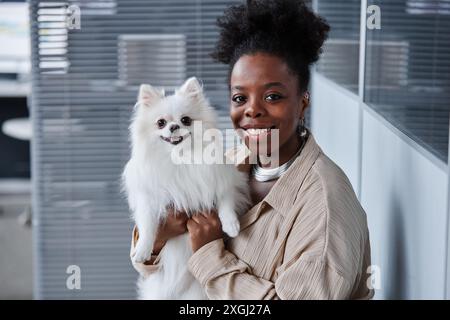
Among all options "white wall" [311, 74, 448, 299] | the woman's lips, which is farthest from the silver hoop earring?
"white wall" [311, 74, 448, 299]

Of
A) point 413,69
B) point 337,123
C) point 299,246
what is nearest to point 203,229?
point 299,246

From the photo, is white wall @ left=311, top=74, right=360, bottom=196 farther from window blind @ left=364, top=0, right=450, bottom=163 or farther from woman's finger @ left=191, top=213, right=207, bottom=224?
woman's finger @ left=191, top=213, right=207, bottom=224

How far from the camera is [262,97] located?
4.31ft

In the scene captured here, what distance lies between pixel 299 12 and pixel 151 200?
0.55 m

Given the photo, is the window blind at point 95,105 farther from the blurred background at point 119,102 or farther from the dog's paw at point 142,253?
the dog's paw at point 142,253

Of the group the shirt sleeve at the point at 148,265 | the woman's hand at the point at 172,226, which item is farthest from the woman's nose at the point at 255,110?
the shirt sleeve at the point at 148,265

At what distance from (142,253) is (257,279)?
0.32 metres

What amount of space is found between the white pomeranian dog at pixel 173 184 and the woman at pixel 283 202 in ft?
0.21

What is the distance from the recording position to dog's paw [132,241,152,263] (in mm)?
1468

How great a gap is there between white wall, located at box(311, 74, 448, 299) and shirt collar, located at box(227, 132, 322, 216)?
231 millimetres

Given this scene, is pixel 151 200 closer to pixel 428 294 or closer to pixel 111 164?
pixel 428 294
